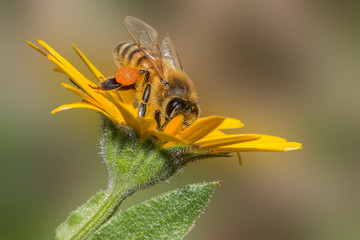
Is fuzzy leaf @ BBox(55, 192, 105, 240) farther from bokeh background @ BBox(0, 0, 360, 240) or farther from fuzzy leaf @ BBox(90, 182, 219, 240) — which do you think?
bokeh background @ BBox(0, 0, 360, 240)

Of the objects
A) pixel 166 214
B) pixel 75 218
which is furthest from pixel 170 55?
pixel 166 214

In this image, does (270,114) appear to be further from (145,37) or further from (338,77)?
(145,37)

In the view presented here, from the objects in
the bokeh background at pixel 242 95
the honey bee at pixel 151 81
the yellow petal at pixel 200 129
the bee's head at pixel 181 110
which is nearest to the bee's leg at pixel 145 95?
the honey bee at pixel 151 81

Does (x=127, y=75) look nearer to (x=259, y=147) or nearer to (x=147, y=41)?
(x=147, y=41)

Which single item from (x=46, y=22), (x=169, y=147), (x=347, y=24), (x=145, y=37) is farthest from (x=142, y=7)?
(x=169, y=147)

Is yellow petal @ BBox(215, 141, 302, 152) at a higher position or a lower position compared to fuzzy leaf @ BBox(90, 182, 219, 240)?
→ higher

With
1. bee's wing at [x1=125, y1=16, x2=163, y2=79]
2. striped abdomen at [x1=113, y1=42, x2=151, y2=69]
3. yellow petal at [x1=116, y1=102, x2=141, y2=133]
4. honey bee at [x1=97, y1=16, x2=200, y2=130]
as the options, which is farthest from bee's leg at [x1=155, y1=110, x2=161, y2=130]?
striped abdomen at [x1=113, y1=42, x2=151, y2=69]
